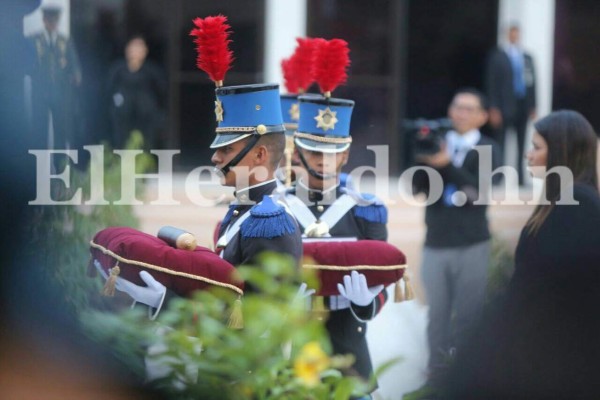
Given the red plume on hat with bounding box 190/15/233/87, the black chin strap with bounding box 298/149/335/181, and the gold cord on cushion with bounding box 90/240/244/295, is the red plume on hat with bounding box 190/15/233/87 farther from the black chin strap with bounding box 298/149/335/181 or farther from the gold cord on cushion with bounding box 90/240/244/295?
the black chin strap with bounding box 298/149/335/181

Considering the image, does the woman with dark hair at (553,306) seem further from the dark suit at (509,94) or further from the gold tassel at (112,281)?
the dark suit at (509,94)

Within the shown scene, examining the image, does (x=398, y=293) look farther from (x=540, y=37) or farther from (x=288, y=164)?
(x=540, y=37)

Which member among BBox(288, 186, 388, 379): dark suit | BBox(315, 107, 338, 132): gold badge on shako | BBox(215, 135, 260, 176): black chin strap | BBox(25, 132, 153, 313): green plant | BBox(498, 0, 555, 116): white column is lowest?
BBox(288, 186, 388, 379): dark suit

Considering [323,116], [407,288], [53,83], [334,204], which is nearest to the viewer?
[53,83]

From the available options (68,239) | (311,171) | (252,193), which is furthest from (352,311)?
(68,239)

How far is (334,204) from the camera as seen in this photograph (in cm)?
369

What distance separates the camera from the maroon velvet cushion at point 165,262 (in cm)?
251

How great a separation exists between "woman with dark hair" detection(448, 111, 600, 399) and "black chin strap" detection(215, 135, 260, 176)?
737 millimetres

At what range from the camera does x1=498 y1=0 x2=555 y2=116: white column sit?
9.30 metres

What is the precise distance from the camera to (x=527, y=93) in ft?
30.3

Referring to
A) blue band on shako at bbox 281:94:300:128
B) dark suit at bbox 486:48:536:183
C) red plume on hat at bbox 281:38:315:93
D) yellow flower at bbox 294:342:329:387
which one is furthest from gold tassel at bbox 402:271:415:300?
dark suit at bbox 486:48:536:183

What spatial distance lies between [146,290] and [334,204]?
3.99 ft

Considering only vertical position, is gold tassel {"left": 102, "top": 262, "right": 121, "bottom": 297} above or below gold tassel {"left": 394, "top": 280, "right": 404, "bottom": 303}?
above

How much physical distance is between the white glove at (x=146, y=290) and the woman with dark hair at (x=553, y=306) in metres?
0.70
